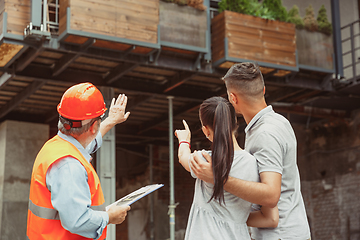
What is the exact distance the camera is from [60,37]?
754cm

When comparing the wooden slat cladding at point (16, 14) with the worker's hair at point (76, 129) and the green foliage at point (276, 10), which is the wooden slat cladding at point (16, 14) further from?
the worker's hair at point (76, 129)

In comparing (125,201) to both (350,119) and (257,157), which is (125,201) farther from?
(350,119)

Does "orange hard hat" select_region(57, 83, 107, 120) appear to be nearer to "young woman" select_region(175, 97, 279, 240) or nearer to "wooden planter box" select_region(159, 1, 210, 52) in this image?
"young woman" select_region(175, 97, 279, 240)

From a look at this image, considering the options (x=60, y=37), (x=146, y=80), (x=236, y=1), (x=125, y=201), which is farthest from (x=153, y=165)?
(x=125, y=201)

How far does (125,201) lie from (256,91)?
0.93m

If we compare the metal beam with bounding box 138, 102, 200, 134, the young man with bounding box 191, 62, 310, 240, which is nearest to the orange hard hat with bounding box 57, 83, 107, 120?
the young man with bounding box 191, 62, 310, 240

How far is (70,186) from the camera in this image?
2.05m

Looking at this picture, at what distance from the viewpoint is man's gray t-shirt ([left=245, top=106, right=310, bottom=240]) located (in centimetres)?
230

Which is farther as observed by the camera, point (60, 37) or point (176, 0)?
point (176, 0)

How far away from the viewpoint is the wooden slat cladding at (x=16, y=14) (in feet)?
24.4

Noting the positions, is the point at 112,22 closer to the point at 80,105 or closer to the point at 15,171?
the point at 15,171

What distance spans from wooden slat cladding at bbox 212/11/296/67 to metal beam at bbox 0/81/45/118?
143 inches

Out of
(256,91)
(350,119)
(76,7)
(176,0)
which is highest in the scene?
(176,0)

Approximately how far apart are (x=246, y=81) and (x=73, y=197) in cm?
110
